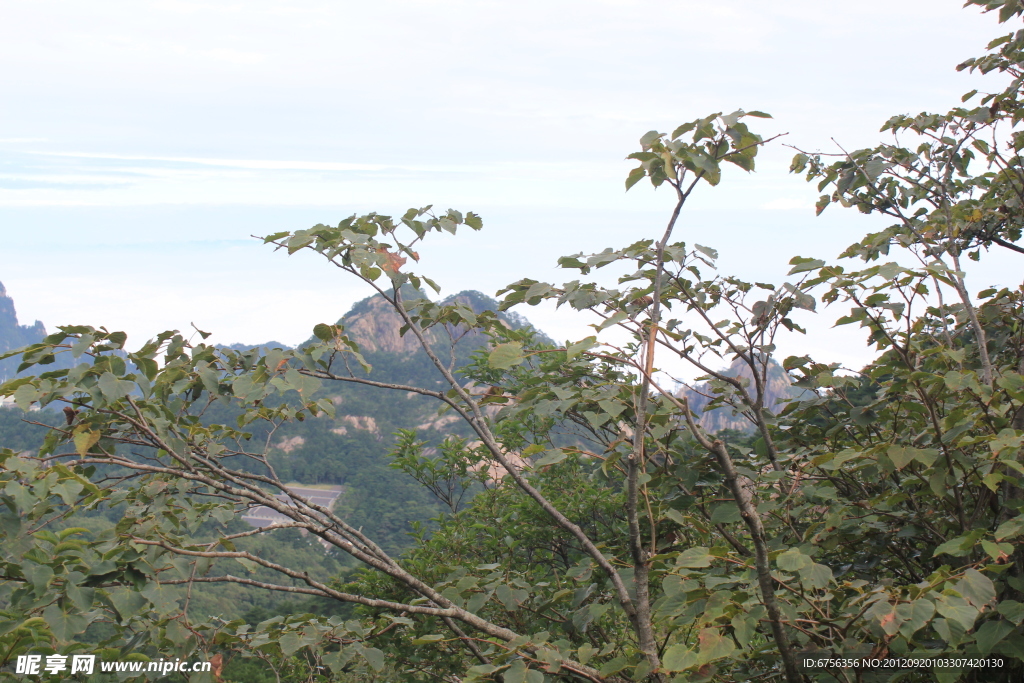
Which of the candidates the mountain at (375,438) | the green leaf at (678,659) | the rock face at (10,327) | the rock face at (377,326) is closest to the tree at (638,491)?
the green leaf at (678,659)

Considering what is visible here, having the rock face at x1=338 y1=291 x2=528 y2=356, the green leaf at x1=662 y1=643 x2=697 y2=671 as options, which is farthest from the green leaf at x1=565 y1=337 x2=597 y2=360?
the rock face at x1=338 y1=291 x2=528 y2=356

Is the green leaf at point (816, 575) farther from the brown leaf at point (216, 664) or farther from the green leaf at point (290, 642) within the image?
the brown leaf at point (216, 664)

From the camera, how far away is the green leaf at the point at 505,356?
1988mm

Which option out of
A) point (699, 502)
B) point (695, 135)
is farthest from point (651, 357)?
point (699, 502)

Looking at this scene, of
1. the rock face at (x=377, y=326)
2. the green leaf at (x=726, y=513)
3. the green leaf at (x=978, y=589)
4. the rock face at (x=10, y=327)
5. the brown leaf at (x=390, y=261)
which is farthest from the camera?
the rock face at (x=10, y=327)

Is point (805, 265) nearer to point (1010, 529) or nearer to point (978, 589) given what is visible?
point (1010, 529)

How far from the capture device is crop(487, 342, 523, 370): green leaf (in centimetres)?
199

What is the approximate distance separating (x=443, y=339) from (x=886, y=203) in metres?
63.0

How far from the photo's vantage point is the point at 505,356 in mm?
2047

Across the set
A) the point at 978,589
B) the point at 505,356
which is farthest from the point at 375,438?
the point at 978,589

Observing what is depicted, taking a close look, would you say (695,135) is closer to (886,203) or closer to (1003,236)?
(886,203)

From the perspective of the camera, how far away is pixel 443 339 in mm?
66688

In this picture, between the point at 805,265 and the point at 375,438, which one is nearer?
the point at 805,265

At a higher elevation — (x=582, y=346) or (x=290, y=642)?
(x=582, y=346)
